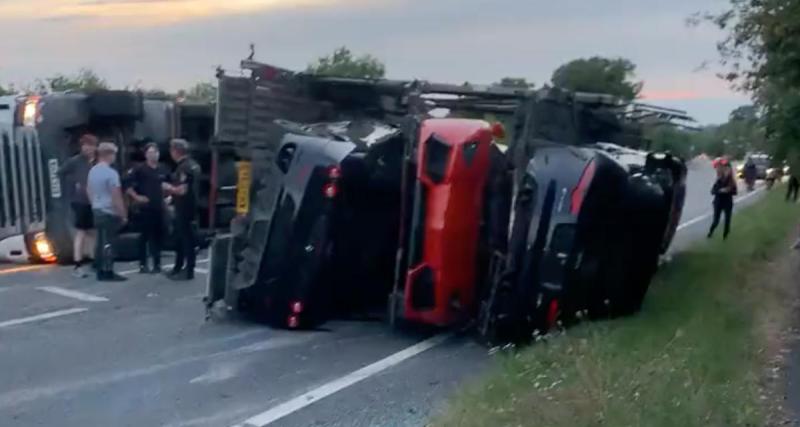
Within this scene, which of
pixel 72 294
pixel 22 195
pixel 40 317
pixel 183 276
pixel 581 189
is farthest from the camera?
pixel 22 195

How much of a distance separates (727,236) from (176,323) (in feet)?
44.8

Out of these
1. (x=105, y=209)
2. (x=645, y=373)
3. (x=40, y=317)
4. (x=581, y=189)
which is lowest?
(x=40, y=317)

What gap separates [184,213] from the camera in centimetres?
1684

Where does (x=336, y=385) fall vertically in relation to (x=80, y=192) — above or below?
above

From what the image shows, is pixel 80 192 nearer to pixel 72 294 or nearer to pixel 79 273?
pixel 79 273

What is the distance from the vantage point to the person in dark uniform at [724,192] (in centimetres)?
2458

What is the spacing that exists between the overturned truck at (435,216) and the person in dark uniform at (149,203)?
4141 millimetres

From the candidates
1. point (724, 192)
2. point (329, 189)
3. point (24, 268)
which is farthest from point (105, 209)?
point (724, 192)

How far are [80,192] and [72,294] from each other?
105 inches

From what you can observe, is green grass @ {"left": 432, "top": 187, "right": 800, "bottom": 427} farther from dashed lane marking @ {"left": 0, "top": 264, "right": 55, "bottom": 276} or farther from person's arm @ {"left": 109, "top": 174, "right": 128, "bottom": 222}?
dashed lane marking @ {"left": 0, "top": 264, "right": 55, "bottom": 276}

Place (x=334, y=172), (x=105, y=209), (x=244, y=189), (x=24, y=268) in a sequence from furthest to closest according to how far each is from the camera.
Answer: (x=24, y=268) → (x=105, y=209) → (x=244, y=189) → (x=334, y=172)

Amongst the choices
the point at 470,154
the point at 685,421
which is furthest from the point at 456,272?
the point at 685,421

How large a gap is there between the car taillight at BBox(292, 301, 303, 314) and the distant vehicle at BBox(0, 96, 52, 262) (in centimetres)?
698

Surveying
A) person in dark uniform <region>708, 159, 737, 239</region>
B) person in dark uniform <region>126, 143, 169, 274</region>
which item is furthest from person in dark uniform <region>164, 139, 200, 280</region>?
person in dark uniform <region>708, 159, 737, 239</region>
